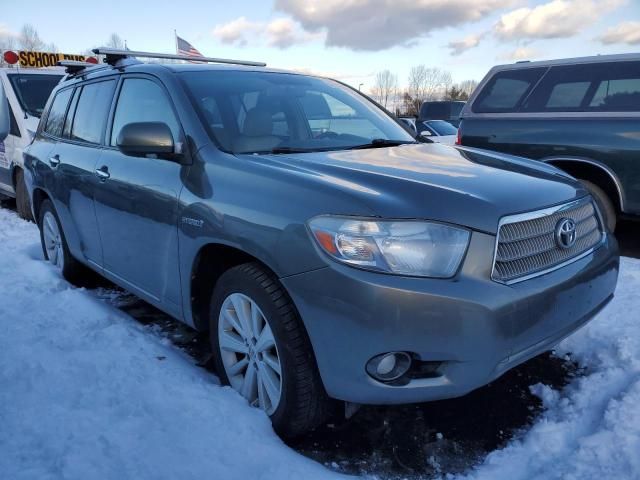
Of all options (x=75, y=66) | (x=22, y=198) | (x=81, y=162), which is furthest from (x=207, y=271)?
(x=22, y=198)

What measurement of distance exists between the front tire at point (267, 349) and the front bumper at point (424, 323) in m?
0.11

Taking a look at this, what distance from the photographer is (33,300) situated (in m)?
3.66

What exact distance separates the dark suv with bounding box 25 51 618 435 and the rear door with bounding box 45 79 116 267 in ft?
0.85

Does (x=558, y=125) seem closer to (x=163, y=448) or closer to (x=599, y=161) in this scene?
(x=599, y=161)

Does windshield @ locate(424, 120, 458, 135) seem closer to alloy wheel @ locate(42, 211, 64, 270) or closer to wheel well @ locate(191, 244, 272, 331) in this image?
alloy wheel @ locate(42, 211, 64, 270)

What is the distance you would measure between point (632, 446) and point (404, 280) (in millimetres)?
1190

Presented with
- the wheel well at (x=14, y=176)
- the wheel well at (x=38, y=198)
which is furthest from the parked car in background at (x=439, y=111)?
the wheel well at (x=38, y=198)

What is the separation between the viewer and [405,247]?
6.55 ft

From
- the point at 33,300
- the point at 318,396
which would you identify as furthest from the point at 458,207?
the point at 33,300

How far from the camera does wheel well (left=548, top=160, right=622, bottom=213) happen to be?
521 centimetres

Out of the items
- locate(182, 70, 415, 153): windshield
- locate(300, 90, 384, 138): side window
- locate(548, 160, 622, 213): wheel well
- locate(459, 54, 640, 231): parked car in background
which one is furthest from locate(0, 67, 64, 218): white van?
locate(548, 160, 622, 213): wheel well

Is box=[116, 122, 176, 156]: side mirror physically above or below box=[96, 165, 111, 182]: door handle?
above

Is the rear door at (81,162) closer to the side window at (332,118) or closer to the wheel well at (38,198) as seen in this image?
the wheel well at (38,198)

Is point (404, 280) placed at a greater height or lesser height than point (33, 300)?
greater
